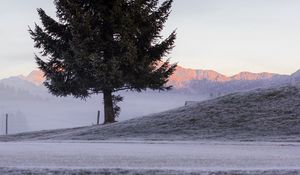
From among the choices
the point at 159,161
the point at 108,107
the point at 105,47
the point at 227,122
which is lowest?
the point at 159,161

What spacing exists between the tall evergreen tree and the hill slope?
5.16 metres

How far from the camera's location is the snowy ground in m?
12.5

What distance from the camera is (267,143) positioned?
67.9 ft

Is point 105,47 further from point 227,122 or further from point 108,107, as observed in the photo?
point 227,122

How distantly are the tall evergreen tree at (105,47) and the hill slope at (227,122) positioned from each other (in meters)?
5.16

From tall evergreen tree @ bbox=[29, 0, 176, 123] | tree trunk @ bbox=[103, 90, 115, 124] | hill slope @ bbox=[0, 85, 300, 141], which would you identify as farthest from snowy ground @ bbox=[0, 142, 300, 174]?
tree trunk @ bbox=[103, 90, 115, 124]

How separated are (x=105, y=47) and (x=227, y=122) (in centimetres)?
1130

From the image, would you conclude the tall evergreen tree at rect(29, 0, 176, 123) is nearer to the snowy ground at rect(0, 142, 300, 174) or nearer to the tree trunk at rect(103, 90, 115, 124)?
the tree trunk at rect(103, 90, 115, 124)

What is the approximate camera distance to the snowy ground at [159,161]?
12477mm

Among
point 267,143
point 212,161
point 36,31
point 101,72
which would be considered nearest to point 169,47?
point 101,72

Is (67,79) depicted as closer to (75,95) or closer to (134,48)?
(75,95)

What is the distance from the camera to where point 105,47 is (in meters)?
36.1

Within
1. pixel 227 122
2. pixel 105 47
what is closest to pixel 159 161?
pixel 227 122

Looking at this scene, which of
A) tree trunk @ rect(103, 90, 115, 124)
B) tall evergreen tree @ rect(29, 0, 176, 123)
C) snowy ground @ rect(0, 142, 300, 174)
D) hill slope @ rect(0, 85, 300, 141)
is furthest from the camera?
tree trunk @ rect(103, 90, 115, 124)
